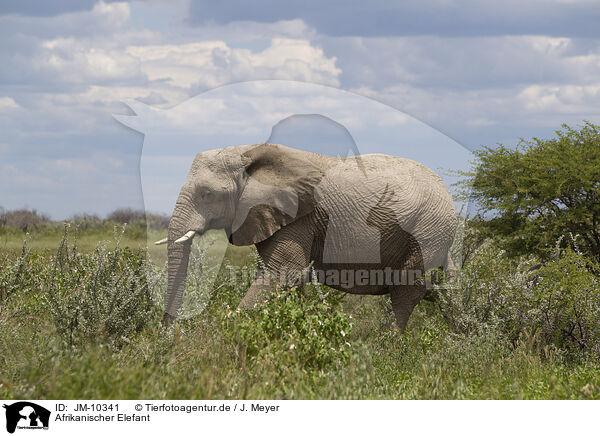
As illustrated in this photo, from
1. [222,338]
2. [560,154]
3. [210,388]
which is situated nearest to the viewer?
[210,388]

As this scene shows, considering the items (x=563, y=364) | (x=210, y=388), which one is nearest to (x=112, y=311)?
(x=210, y=388)

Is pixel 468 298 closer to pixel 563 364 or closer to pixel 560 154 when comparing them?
pixel 563 364

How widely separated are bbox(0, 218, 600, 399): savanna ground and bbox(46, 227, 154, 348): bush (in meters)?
0.02

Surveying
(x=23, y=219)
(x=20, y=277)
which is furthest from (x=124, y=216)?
(x=20, y=277)

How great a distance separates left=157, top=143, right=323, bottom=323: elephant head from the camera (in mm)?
8062

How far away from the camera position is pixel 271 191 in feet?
27.0

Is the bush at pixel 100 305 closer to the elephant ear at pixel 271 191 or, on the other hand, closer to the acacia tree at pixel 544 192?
the elephant ear at pixel 271 191

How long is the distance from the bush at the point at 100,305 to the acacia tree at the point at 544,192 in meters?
6.61

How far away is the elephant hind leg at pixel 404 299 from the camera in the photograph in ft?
30.2

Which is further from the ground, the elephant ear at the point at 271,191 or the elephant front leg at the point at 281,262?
the elephant ear at the point at 271,191

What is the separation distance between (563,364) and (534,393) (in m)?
1.88

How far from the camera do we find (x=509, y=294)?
8.73m

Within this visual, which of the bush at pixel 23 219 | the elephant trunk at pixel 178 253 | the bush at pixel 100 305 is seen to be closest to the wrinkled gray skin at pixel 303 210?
the elephant trunk at pixel 178 253

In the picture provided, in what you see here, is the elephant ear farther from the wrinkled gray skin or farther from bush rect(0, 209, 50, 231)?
bush rect(0, 209, 50, 231)
